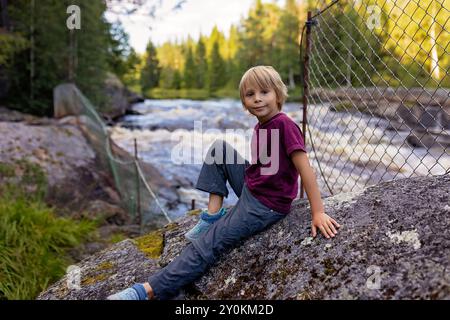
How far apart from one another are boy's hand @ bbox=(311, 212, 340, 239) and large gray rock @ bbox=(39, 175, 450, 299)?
0.03 m

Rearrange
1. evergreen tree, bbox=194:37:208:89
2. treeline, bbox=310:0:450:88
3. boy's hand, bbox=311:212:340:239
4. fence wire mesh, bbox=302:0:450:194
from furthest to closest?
1. evergreen tree, bbox=194:37:208:89
2. fence wire mesh, bbox=302:0:450:194
3. treeline, bbox=310:0:450:88
4. boy's hand, bbox=311:212:340:239

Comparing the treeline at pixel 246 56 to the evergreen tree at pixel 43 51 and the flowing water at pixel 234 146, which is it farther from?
the evergreen tree at pixel 43 51

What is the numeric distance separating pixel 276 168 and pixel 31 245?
2.58 meters

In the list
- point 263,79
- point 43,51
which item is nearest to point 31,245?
point 263,79

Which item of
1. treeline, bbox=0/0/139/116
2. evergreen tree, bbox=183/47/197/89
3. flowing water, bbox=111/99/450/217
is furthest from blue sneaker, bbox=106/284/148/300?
evergreen tree, bbox=183/47/197/89

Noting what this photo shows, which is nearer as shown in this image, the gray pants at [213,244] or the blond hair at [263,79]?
the gray pants at [213,244]

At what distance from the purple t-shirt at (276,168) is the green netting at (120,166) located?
2.70 meters

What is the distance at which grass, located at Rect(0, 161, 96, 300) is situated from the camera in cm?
302

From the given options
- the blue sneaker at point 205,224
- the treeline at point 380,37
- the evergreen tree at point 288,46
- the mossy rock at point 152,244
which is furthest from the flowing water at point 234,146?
the evergreen tree at point 288,46

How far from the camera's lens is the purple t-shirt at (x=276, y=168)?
Answer: 75.5 inches

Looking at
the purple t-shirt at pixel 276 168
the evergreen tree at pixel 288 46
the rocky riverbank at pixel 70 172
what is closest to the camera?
the purple t-shirt at pixel 276 168

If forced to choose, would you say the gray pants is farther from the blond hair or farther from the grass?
the grass

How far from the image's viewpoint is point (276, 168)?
6.37 ft
